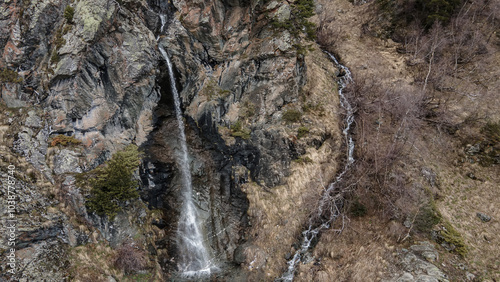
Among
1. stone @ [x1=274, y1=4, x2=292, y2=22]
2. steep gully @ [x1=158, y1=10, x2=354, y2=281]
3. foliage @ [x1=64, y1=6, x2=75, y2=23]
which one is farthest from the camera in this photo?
stone @ [x1=274, y1=4, x2=292, y2=22]

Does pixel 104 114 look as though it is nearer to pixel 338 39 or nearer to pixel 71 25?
pixel 71 25

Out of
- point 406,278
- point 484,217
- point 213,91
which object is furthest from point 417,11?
point 406,278

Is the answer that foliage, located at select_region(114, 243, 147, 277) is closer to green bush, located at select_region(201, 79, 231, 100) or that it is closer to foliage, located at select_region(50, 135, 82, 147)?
foliage, located at select_region(50, 135, 82, 147)

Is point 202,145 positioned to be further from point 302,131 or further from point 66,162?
point 66,162

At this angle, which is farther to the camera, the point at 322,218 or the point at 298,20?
the point at 298,20

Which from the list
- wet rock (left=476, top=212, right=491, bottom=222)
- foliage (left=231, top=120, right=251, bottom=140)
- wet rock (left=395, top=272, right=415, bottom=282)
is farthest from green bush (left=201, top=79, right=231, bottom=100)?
wet rock (left=476, top=212, right=491, bottom=222)

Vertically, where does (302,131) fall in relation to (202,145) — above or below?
below

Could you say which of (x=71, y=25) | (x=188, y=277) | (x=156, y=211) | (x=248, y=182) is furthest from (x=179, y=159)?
(x=71, y=25)

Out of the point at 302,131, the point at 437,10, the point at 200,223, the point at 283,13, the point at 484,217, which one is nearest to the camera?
the point at 484,217
